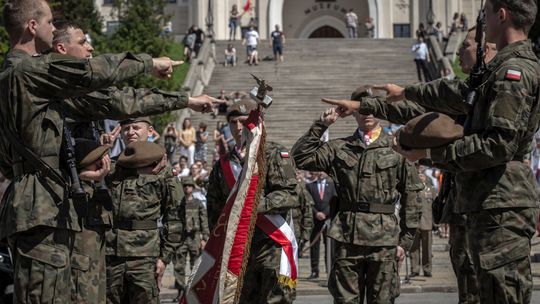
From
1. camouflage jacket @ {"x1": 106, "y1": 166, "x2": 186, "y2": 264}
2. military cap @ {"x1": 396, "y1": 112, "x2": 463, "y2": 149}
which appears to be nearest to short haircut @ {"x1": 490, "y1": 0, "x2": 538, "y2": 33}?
military cap @ {"x1": 396, "y1": 112, "x2": 463, "y2": 149}

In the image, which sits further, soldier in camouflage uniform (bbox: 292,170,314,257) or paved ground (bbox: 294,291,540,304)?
paved ground (bbox: 294,291,540,304)

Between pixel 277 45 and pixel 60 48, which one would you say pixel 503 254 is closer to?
pixel 60 48

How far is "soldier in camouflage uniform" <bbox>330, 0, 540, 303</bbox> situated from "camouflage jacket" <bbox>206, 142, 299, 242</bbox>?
11.9 feet

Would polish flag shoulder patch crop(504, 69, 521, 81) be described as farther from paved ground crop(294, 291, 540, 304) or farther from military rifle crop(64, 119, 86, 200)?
paved ground crop(294, 291, 540, 304)

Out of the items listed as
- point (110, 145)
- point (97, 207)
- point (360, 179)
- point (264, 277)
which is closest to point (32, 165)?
point (97, 207)

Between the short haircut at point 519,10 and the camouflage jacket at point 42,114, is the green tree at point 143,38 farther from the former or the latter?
the short haircut at point 519,10

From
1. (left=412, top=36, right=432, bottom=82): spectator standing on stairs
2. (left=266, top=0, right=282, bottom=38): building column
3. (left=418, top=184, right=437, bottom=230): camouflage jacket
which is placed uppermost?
(left=266, top=0, right=282, bottom=38): building column

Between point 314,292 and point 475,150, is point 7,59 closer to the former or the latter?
point 475,150

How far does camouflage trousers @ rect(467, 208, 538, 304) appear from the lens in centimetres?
767

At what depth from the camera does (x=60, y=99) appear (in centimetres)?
795

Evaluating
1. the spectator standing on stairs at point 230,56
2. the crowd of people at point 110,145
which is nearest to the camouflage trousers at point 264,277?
the crowd of people at point 110,145

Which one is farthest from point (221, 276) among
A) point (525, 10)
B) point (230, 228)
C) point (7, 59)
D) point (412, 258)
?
point (412, 258)

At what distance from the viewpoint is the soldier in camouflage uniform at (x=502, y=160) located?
299 inches

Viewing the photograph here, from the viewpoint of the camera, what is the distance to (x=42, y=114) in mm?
7859
